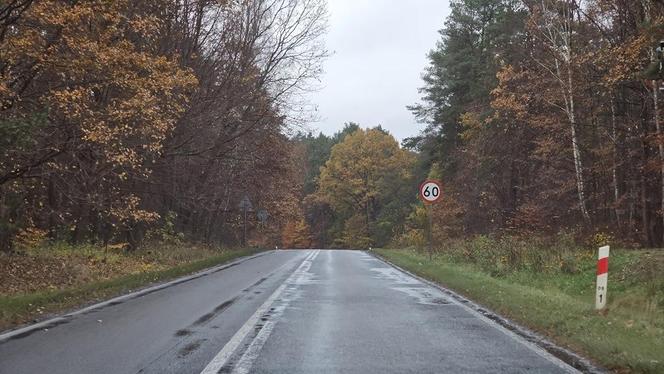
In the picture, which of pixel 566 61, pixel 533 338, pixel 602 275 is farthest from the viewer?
pixel 566 61

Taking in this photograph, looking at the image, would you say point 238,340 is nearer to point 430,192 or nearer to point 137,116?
point 137,116

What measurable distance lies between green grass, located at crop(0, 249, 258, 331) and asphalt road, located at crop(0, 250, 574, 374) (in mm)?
764

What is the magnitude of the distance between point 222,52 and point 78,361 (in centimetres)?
2435

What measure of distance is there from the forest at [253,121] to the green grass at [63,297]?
257 centimetres

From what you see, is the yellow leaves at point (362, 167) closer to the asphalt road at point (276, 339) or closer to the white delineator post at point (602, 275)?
the asphalt road at point (276, 339)

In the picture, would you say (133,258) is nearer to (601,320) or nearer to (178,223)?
(178,223)

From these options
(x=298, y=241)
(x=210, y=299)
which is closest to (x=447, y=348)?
(x=210, y=299)

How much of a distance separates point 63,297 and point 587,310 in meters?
9.98

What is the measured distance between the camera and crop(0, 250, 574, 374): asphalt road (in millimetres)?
6734

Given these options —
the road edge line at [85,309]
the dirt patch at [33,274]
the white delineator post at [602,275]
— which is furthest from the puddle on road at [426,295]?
the dirt patch at [33,274]

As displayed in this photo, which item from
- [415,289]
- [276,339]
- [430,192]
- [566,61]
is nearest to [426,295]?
[415,289]

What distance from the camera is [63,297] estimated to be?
12.6m

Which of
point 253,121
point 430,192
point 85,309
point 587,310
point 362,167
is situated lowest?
point 85,309

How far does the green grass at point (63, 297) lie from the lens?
10.3 meters
